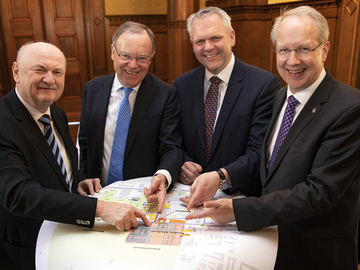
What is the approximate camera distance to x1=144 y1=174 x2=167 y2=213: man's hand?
5.92 feet

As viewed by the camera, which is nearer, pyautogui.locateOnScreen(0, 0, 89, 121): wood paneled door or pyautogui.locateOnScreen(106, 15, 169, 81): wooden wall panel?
pyautogui.locateOnScreen(0, 0, 89, 121): wood paneled door

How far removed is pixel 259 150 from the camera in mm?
2094

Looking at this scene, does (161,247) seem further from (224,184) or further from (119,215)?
(224,184)

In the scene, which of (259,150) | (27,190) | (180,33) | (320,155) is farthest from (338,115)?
(180,33)

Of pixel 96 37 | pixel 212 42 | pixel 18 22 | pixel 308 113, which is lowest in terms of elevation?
pixel 308 113

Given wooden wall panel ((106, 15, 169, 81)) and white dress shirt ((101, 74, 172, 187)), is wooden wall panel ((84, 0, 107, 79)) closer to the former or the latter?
wooden wall panel ((106, 15, 169, 81))

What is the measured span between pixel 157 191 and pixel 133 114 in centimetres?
65

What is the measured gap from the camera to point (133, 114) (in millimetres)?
2293

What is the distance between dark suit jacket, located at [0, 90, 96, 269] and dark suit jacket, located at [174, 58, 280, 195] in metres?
0.98

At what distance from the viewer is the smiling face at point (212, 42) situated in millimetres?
2252

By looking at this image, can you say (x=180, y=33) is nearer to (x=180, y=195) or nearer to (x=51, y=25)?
(x=51, y=25)

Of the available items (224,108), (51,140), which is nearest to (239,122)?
(224,108)

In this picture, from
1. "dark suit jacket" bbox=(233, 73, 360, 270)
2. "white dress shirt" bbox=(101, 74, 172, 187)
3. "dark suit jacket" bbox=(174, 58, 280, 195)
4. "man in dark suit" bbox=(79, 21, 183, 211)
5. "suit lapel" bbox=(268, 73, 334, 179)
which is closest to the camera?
"dark suit jacket" bbox=(233, 73, 360, 270)

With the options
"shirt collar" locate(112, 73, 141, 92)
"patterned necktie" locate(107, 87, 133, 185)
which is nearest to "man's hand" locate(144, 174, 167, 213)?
"patterned necktie" locate(107, 87, 133, 185)
